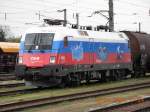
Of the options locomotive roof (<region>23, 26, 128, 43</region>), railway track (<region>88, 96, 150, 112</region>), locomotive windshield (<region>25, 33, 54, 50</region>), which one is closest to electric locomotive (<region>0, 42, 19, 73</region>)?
locomotive roof (<region>23, 26, 128, 43</region>)

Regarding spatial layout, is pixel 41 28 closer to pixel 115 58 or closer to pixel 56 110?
pixel 115 58

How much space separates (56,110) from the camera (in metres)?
13.0

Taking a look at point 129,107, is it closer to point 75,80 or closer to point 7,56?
point 75,80

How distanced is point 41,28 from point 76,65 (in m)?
2.52

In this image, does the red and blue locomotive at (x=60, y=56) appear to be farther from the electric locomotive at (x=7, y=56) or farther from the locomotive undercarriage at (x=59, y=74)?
the electric locomotive at (x=7, y=56)

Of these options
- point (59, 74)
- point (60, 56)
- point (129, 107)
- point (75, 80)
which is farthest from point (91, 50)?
point (129, 107)

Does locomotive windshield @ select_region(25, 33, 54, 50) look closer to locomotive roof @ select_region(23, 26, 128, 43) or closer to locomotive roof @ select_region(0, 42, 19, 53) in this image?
locomotive roof @ select_region(23, 26, 128, 43)

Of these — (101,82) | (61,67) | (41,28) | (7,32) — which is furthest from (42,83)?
(7,32)

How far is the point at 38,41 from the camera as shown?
2078 cm

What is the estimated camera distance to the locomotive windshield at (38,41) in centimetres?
2036

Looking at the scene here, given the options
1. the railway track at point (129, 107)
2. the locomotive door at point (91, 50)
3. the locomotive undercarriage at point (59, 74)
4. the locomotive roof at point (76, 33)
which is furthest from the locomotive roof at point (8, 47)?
the railway track at point (129, 107)

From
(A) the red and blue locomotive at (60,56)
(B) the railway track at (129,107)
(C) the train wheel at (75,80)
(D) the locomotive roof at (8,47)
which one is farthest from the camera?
(D) the locomotive roof at (8,47)

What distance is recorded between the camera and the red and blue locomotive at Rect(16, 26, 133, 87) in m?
19.9

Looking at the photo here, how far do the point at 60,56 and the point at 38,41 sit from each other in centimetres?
153
